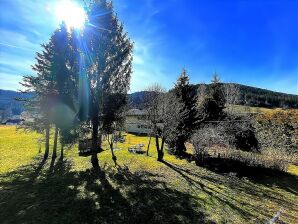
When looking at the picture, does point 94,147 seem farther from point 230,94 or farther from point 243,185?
point 230,94

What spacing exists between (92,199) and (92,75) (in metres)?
10.8

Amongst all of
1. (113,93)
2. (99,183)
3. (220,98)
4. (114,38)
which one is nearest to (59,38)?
(114,38)

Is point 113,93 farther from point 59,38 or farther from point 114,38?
point 59,38

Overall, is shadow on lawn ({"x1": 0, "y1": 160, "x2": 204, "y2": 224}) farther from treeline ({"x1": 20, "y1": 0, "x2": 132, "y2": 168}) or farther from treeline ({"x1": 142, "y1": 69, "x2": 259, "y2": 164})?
treeline ({"x1": 142, "y1": 69, "x2": 259, "y2": 164})

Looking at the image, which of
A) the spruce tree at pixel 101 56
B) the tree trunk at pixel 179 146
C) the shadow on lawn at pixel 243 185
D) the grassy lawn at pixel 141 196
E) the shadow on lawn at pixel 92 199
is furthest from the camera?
the tree trunk at pixel 179 146

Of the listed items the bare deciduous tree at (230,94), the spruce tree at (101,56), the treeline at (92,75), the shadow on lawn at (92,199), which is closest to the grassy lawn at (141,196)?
the shadow on lawn at (92,199)

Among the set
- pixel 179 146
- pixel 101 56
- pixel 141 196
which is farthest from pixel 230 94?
pixel 141 196

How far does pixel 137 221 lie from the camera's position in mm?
8477

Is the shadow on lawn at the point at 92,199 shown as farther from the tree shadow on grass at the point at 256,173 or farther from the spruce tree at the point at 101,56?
the tree shadow on grass at the point at 256,173

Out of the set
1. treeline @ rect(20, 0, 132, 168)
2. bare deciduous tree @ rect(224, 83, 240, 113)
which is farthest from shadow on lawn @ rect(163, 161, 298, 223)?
bare deciduous tree @ rect(224, 83, 240, 113)

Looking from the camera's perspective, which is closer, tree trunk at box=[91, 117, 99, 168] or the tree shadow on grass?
the tree shadow on grass

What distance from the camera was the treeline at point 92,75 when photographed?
17.7 metres

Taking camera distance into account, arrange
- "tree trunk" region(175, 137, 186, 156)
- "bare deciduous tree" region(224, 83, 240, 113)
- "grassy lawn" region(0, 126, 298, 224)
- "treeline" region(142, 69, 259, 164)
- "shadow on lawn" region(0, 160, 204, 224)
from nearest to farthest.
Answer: "shadow on lawn" region(0, 160, 204, 224) < "grassy lawn" region(0, 126, 298, 224) < "treeline" region(142, 69, 259, 164) < "tree trunk" region(175, 137, 186, 156) < "bare deciduous tree" region(224, 83, 240, 113)

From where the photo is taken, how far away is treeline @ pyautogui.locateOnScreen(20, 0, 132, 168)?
17703mm
